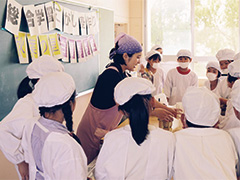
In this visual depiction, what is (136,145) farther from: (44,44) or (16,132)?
(44,44)

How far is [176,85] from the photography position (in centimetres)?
373

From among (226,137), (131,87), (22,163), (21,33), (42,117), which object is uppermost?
(21,33)

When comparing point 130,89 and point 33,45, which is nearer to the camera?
point 130,89

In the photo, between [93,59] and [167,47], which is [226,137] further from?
[167,47]

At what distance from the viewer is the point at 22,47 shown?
2.57 meters

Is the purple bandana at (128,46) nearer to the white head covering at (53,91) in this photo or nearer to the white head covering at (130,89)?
the white head covering at (130,89)

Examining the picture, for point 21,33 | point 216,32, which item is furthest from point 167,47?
point 21,33

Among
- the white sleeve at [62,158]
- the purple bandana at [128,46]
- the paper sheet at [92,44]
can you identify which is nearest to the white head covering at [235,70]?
the purple bandana at [128,46]

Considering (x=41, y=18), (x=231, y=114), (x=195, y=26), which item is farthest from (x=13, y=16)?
(x=195, y=26)

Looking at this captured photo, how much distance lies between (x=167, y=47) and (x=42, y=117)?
4878 mm

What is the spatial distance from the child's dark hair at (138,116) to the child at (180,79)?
92.4 inches

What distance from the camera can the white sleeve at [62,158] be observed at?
122 centimetres

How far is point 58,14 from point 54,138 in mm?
2181

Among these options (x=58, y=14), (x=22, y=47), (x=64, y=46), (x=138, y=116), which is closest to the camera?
(x=138, y=116)
